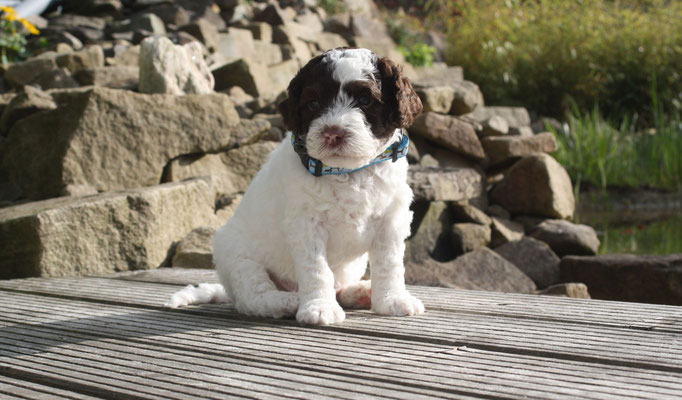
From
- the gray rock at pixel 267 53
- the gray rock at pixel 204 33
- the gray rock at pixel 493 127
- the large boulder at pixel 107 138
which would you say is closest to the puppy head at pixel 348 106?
the large boulder at pixel 107 138

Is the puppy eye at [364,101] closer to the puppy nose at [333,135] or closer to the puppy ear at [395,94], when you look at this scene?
the puppy ear at [395,94]

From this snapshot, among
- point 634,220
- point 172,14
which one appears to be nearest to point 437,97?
point 634,220

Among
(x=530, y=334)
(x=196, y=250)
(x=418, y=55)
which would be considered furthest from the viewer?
(x=418, y=55)

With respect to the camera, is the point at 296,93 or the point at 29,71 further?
the point at 29,71

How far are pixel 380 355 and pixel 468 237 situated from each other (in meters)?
5.15

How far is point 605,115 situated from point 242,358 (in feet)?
39.2

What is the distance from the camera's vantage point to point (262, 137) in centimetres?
700

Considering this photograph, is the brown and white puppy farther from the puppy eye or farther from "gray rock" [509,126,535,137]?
"gray rock" [509,126,535,137]

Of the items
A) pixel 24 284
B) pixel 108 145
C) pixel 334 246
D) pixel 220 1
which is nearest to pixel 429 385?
pixel 334 246

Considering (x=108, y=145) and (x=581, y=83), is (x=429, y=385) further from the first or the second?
(x=581, y=83)

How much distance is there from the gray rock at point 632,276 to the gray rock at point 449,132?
2.87 meters

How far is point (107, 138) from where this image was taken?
19.2 ft

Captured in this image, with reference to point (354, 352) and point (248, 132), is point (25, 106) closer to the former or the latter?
point (248, 132)

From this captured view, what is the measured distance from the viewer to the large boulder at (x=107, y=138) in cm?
579
